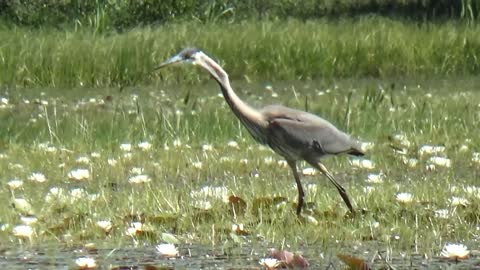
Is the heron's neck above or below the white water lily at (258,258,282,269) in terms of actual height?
above

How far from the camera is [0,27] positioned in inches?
719

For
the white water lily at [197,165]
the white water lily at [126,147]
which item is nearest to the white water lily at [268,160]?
the white water lily at [197,165]

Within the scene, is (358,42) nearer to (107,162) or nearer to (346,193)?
(107,162)

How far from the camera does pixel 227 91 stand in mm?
6781

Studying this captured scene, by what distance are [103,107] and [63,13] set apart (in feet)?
26.4

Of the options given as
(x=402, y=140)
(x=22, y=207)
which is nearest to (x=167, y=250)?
(x=22, y=207)

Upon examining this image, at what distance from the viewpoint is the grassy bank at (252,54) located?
48.5 feet

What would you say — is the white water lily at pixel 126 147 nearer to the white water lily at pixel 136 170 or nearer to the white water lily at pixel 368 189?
the white water lily at pixel 136 170

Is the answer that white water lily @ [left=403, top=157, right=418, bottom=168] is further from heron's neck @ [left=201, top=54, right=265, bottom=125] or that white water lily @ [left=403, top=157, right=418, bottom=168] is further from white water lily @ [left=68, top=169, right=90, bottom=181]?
white water lily @ [left=68, top=169, right=90, bottom=181]

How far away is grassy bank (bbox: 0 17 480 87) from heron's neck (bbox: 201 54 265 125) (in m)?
8.10

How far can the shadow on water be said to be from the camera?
521 centimetres

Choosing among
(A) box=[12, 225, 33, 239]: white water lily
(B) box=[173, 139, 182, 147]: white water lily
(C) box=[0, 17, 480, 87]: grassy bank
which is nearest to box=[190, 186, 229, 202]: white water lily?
(A) box=[12, 225, 33, 239]: white water lily

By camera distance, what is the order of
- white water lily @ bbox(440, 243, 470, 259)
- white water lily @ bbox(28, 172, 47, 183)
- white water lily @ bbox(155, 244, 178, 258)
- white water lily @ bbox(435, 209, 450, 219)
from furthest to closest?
white water lily @ bbox(28, 172, 47, 183) → white water lily @ bbox(435, 209, 450, 219) → white water lily @ bbox(155, 244, 178, 258) → white water lily @ bbox(440, 243, 470, 259)

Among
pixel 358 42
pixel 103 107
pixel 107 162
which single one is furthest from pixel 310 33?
pixel 107 162
